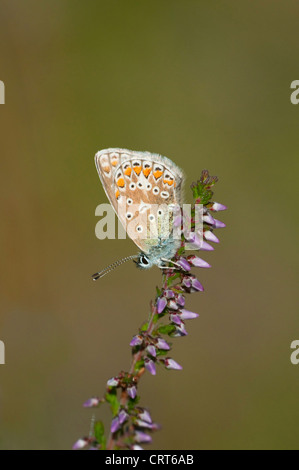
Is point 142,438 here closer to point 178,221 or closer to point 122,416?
point 122,416

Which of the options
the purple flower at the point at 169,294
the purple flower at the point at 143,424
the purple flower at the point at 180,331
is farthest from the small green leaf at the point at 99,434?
the purple flower at the point at 169,294

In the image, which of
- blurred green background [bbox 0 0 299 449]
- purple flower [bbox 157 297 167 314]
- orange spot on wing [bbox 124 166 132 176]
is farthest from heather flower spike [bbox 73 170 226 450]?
blurred green background [bbox 0 0 299 449]

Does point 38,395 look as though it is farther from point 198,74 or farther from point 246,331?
point 198,74

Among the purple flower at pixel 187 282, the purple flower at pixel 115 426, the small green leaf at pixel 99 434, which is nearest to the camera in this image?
the purple flower at pixel 115 426

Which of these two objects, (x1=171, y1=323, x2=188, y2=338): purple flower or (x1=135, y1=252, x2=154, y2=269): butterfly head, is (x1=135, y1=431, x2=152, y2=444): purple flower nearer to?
(x1=171, y1=323, x2=188, y2=338): purple flower

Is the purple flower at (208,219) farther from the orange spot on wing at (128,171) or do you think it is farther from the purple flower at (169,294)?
the orange spot on wing at (128,171)
